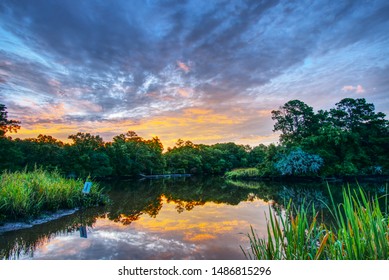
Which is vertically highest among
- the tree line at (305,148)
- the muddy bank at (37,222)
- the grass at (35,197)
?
the tree line at (305,148)

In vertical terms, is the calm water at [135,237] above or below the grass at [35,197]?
below

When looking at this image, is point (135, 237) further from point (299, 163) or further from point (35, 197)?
point (299, 163)

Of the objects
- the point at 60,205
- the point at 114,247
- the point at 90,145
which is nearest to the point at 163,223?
the point at 114,247

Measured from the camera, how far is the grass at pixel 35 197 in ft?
16.9

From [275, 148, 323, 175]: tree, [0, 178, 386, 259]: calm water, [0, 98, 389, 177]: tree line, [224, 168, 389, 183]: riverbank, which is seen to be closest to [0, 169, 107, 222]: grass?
[0, 178, 386, 259]: calm water

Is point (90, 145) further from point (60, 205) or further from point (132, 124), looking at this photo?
point (132, 124)

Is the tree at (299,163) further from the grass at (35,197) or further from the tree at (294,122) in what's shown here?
the grass at (35,197)

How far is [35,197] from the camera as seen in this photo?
6.05 m

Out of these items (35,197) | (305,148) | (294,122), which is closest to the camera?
(35,197)

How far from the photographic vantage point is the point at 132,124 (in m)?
5.48

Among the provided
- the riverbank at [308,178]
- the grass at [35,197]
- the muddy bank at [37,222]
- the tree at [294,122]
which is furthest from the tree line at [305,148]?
the muddy bank at [37,222]

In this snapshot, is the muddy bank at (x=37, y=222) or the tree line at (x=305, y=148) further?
the tree line at (x=305, y=148)

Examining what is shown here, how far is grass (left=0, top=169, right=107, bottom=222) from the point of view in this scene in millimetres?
5145

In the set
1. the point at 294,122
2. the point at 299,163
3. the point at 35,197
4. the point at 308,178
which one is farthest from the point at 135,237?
the point at 294,122
